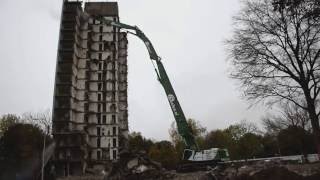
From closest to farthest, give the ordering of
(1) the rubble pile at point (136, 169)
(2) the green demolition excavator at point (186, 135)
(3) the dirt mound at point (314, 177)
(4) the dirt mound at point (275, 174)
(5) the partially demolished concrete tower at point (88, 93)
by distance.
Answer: (3) the dirt mound at point (314, 177), (4) the dirt mound at point (275, 174), (1) the rubble pile at point (136, 169), (2) the green demolition excavator at point (186, 135), (5) the partially demolished concrete tower at point (88, 93)

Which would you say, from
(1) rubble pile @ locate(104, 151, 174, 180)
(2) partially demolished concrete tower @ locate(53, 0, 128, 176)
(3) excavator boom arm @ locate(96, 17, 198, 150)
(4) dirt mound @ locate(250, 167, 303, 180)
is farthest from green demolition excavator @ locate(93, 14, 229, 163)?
(2) partially demolished concrete tower @ locate(53, 0, 128, 176)

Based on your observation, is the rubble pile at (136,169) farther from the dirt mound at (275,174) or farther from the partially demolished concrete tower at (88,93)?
the partially demolished concrete tower at (88,93)

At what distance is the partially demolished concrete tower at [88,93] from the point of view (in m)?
60.7

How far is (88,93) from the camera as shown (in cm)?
7269

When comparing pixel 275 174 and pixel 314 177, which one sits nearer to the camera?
pixel 314 177

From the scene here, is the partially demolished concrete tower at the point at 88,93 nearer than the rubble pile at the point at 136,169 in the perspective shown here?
No

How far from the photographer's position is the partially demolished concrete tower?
199 ft

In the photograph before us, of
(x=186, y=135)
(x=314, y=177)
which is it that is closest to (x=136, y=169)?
(x=186, y=135)

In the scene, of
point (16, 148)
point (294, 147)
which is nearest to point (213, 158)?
point (16, 148)

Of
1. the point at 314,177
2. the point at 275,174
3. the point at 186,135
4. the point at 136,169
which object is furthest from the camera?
the point at 186,135

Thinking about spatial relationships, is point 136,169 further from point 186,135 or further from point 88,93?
point 88,93

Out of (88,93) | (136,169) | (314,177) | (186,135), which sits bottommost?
(314,177)

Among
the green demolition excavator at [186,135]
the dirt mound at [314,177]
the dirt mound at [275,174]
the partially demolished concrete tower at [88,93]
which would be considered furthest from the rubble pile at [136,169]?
the partially demolished concrete tower at [88,93]

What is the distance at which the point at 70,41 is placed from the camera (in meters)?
69.3
